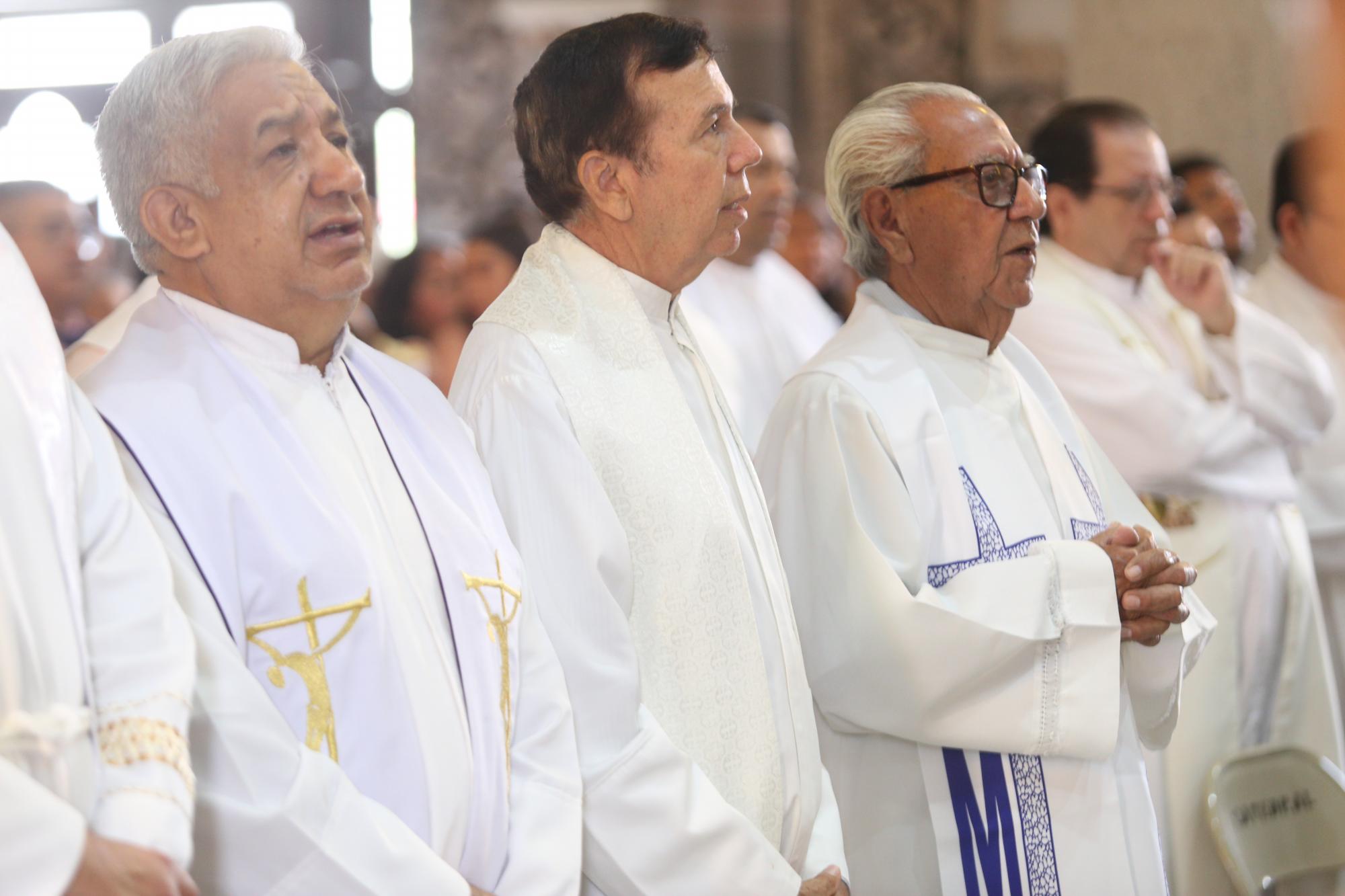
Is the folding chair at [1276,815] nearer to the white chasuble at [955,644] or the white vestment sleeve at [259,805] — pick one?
the white chasuble at [955,644]

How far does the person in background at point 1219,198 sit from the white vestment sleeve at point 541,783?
501 centimetres

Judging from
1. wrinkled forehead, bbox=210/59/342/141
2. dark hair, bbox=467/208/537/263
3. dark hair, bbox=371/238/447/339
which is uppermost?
wrinkled forehead, bbox=210/59/342/141

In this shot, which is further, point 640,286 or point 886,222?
point 886,222

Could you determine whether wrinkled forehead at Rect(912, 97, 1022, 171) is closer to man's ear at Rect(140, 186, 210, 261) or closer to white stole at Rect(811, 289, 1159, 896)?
white stole at Rect(811, 289, 1159, 896)

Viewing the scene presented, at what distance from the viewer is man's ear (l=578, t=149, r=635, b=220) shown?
2803 mm

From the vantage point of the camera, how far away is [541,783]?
2.34 meters

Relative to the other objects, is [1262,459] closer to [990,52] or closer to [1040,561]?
[1040,561]

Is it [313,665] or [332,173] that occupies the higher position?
[332,173]

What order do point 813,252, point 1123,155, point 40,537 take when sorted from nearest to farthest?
1. point 40,537
2. point 1123,155
3. point 813,252

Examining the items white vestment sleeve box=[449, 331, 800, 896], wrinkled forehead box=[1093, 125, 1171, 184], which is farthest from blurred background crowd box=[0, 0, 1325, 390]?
white vestment sleeve box=[449, 331, 800, 896]

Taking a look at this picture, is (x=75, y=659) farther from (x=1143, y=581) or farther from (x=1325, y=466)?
(x=1325, y=466)

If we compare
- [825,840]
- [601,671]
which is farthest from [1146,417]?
[601,671]

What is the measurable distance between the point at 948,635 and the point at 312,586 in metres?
1.24

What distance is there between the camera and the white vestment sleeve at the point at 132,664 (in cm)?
177
